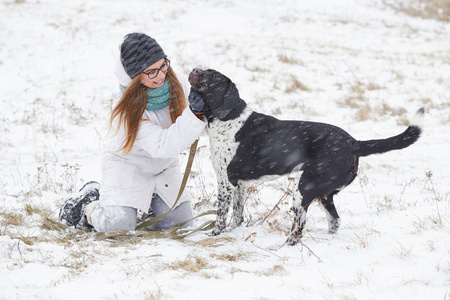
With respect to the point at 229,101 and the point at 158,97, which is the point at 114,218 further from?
the point at 229,101

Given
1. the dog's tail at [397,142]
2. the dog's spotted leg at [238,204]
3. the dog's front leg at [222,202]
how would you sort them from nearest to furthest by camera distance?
the dog's tail at [397,142], the dog's front leg at [222,202], the dog's spotted leg at [238,204]

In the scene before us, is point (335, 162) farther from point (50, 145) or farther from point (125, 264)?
point (50, 145)

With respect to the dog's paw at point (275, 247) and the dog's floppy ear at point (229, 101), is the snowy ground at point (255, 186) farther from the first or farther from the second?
the dog's floppy ear at point (229, 101)

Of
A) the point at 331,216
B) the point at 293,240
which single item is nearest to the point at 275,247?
the point at 293,240

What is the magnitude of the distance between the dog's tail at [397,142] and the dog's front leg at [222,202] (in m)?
1.01

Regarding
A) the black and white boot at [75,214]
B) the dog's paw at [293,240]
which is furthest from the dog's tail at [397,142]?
the black and white boot at [75,214]

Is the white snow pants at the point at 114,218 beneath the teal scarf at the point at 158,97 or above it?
beneath

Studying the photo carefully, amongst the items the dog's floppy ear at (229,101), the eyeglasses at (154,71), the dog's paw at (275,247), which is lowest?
the dog's paw at (275,247)

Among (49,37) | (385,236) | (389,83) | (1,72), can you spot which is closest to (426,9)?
(389,83)

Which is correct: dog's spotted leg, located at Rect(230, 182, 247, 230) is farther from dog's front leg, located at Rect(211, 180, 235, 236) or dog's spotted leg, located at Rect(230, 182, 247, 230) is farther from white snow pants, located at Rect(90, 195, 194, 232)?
white snow pants, located at Rect(90, 195, 194, 232)

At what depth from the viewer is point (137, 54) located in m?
2.92

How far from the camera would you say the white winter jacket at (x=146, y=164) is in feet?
9.82

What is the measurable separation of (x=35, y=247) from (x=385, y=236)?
2.44 meters

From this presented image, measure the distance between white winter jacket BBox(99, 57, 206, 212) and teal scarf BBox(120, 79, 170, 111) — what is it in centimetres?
8
